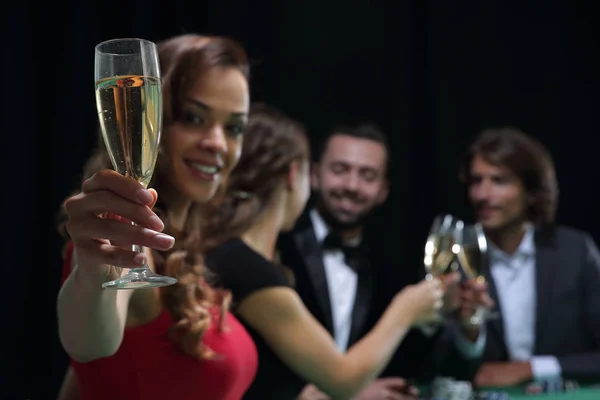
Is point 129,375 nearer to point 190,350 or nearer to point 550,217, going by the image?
point 190,350

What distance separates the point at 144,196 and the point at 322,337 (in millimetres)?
1363

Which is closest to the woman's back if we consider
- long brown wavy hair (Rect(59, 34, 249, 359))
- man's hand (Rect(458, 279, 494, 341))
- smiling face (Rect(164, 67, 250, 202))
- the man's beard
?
long brown wavy hair (Rect(59, 34, 249, 359))

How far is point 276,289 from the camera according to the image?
6.59 ft

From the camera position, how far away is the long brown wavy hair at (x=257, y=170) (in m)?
2.16

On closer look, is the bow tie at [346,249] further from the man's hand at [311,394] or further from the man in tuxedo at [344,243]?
the man's hand at [311,394]

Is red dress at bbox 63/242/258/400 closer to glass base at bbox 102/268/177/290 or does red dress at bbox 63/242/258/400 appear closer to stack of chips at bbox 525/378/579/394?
glass base at bbox 102/268/177/290

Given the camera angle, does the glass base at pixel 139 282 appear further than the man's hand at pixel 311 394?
No

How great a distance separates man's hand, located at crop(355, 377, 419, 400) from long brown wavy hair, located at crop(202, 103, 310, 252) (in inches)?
32.6

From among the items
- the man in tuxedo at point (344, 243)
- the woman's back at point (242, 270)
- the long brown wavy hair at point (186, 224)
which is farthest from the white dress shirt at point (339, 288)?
the long brown wavy hair at point (186, 224)


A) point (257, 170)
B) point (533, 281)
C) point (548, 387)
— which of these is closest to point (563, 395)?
point (548, 387)

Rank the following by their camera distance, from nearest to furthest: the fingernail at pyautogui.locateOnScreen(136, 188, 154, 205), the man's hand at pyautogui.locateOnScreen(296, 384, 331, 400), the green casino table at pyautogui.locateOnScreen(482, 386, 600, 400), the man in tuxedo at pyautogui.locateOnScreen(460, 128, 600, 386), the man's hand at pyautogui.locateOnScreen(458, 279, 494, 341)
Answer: the fingernail at pyautogui.locateOnScreen(136, 188, 154, 205) → the man's hand at pyautogui.locateOnScreen(458, 279, 494, 341) → the green casino table at pyautogui.locateOnScreen(482, 386, 600, 400) → the man's hand at pyautogui.locateOnScreen(296, 384, 331, 400) → the man in tuxedo at pyautogui.locateOnScreen(460, 128, 600, 386)

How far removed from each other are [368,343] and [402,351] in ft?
5.36

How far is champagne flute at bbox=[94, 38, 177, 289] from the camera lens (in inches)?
35.4

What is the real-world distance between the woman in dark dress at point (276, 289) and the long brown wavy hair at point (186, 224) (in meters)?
0.22
